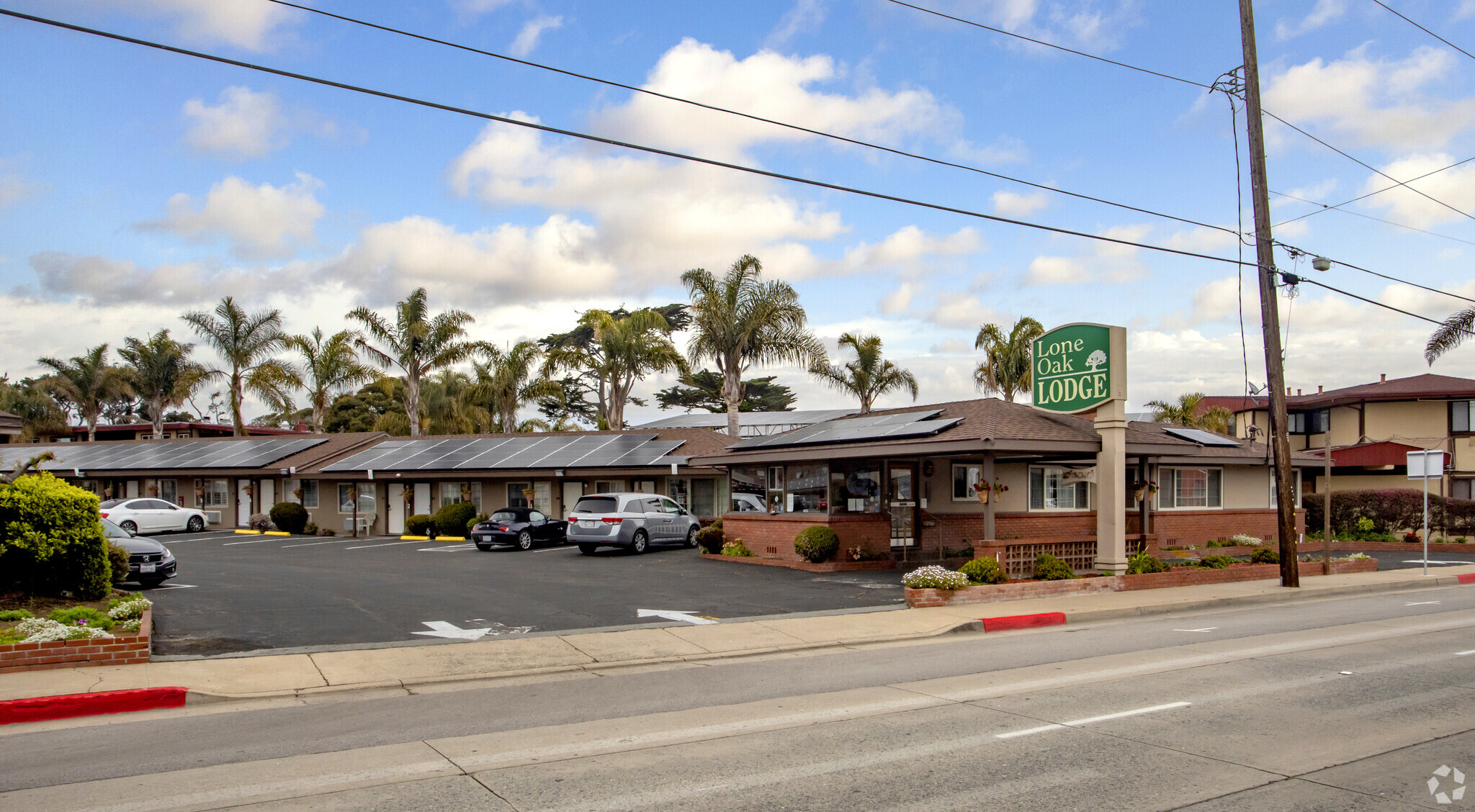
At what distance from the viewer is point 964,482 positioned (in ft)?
80.7

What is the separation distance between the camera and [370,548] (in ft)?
102

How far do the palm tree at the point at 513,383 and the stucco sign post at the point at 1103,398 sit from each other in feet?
88.5

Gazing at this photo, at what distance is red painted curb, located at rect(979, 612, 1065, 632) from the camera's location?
1536 centimetres

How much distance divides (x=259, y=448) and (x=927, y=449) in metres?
33.9

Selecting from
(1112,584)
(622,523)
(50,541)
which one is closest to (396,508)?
(622,523)

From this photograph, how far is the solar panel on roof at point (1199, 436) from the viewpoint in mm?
26517

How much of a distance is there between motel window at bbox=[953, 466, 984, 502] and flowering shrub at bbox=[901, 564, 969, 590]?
Answer: 24.4ft

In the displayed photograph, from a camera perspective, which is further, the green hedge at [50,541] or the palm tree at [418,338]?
the palm tree at [418,338]

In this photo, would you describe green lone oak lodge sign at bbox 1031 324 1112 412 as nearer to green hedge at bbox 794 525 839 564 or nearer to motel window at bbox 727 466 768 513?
green hedge at bbox 794 525 839 564

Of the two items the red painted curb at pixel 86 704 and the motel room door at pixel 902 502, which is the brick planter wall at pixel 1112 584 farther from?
the red painted curb at pixel 86 704

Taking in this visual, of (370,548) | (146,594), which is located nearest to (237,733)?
(146,594)

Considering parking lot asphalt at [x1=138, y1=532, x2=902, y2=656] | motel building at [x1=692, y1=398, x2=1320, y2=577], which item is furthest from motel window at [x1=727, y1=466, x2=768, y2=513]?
parking lot asphalt at [x1=138, y1=532, x2=902, y2=656]

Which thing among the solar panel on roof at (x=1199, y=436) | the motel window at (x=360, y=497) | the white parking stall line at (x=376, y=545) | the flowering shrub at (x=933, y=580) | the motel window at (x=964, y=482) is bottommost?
the white parking stall line at (x=376, y=545)

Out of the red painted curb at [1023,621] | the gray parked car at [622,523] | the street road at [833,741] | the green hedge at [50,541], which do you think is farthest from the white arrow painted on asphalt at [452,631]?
the gray parked car at [622,523]
